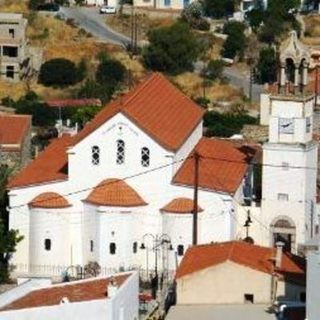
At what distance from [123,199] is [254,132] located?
55.0 feet

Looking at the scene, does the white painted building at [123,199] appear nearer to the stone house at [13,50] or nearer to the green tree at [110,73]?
the green tree at [110,73]

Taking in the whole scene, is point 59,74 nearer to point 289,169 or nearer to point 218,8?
point 218,8

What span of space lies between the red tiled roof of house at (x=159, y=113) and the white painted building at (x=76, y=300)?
8910 millimetres

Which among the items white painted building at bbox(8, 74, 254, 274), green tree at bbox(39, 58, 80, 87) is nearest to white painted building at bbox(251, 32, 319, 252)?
white painted building at bbox(8, 74, 254, 274)

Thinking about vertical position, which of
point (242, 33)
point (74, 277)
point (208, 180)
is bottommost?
point (74, 277)

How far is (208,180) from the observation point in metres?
44.5

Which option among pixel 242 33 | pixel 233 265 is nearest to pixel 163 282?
pixel 233 265

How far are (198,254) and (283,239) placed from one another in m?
5.79

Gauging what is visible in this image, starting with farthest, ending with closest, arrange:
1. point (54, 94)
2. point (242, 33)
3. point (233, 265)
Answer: point (242, 33), point (54, 94), point (233, 265)

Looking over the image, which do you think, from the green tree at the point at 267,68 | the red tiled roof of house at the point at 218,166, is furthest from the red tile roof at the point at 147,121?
the green tree at the point at 267,68

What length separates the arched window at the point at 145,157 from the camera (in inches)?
1747

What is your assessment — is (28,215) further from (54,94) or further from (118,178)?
(54,94)

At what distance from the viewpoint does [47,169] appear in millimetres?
46375

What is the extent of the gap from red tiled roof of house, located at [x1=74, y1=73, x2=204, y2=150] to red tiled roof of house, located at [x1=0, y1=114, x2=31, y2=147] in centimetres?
788
